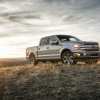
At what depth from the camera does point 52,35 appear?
2317 centimetres

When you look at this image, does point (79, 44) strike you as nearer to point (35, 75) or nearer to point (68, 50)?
point (68, 50)

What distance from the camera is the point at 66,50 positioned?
21.4 meters

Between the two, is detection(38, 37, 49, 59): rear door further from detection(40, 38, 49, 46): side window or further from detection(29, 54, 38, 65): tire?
detection(29, 54, 38, 65): tire

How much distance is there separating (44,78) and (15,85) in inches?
64.2

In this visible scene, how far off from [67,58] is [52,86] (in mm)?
7962

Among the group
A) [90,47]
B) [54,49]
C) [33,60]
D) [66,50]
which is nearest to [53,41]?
[54,49]

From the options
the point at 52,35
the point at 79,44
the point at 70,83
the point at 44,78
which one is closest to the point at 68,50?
the point at 79,44

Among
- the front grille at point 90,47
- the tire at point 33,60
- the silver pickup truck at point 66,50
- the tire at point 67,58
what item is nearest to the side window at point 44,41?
the silver pickup truck at point 66,50

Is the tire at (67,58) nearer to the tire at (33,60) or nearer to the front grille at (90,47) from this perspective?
the front grille at (90,47)

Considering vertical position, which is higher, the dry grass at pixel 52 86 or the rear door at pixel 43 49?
the rear door at pixel 43 49

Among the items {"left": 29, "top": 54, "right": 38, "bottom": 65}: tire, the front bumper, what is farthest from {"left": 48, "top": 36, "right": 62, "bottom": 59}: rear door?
{"left": 29, "top": 54, "right": 38, "bottom": 65}: tire

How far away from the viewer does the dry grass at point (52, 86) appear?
12109 millimetres

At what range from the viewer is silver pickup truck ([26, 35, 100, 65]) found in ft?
68.5

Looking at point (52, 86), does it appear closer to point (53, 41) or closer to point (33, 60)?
point (53, 41)
